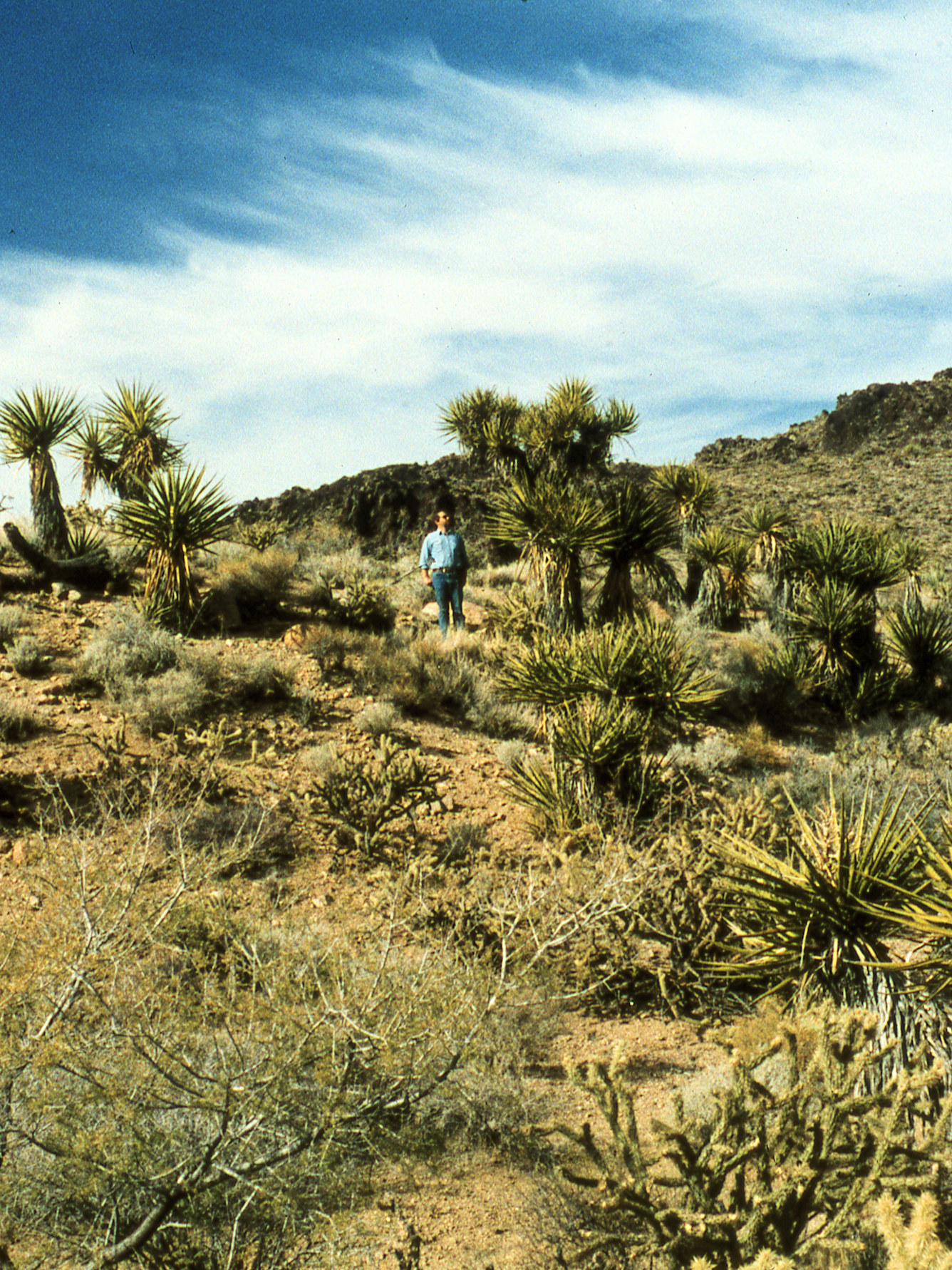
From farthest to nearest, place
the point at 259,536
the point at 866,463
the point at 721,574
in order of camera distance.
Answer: the point at 866,463
the point at 721,574
the point at 259,536

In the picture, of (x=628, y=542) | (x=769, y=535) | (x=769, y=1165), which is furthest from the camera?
(x=769, y=535)

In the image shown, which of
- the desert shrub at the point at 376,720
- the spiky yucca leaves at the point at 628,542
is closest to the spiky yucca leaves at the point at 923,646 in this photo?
the spiky yucca leaves at the point at 628,542

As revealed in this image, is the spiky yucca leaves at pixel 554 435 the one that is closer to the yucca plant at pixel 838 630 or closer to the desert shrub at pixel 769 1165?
the yucca plant at pixel 838 630

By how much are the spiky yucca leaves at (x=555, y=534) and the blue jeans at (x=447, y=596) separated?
52.5 inches

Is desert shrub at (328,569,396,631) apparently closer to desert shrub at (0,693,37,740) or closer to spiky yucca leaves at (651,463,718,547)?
desert shrub at (0,693,37,740)

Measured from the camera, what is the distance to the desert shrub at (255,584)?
41.8 feet

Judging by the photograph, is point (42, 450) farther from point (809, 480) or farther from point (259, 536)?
point (809, 480)

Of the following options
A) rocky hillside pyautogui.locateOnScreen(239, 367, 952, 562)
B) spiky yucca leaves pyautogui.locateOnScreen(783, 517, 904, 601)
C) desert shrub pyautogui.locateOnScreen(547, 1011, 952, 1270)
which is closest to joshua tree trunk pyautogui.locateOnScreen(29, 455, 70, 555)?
rocky hillside pyautogui.locateOnScreen(239, 367, 952, 562)

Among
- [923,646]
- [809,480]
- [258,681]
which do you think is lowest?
[923,646]

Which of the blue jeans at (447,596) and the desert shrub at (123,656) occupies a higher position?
the blue jeans at (447,596)

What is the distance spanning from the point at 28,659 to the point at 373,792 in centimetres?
450

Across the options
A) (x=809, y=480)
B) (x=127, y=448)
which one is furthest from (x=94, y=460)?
(x=809, y=480)

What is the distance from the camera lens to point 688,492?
1706 cm

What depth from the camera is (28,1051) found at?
3.27 m
